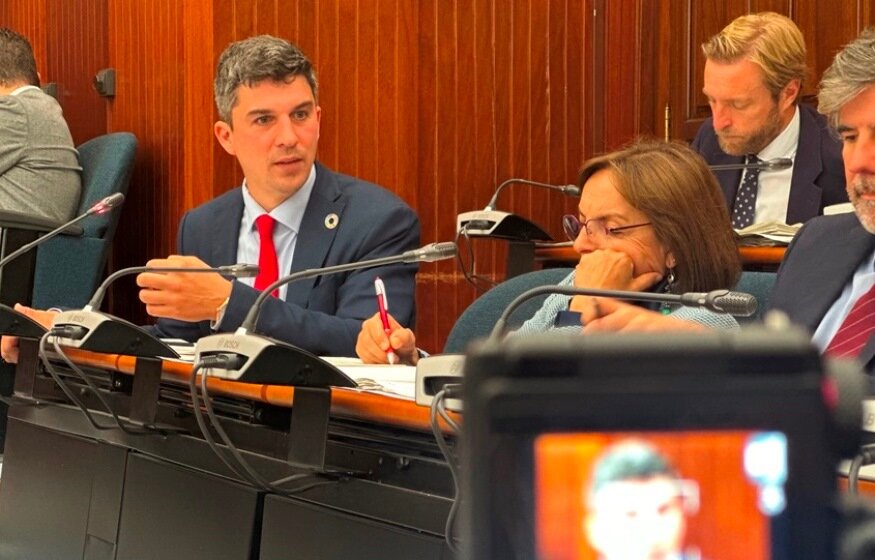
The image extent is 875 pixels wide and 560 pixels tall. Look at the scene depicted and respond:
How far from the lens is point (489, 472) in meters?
0.41

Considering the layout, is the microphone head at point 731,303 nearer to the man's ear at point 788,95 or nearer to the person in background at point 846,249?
the person in background at point 846,249

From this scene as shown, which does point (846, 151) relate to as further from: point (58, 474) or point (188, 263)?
point (58, 474)

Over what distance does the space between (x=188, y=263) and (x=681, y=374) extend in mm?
2150

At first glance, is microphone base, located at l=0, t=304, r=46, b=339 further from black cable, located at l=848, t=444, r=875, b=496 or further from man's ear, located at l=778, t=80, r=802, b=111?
man's ear, located at l=778, t=80, r=802, b=111

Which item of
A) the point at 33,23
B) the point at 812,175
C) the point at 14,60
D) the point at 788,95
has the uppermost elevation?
the point at 33,23

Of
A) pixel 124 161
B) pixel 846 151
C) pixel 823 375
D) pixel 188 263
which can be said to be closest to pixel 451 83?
pixel 124 161

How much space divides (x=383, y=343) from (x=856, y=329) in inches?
32.3

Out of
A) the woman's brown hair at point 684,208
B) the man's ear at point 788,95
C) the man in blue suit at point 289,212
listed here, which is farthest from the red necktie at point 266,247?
the man's ear at point 788,95

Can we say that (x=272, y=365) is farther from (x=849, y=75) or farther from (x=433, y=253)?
(x=849, y=75)

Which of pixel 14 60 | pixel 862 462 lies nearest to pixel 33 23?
pixel 14 60

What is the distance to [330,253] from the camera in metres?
2.93

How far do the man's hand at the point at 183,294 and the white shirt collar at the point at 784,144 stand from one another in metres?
1.93

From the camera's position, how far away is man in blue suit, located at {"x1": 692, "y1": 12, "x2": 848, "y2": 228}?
12.1 ft

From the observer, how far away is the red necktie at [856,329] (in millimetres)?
1984
